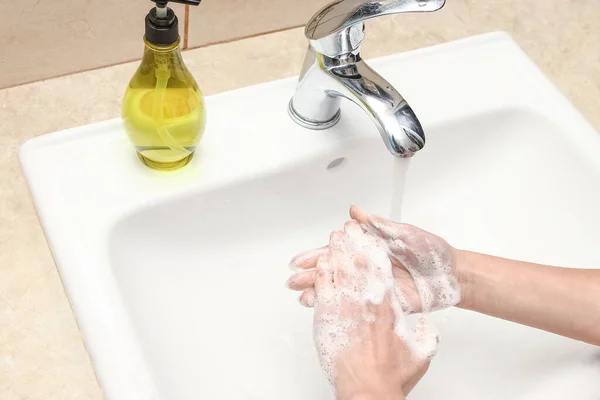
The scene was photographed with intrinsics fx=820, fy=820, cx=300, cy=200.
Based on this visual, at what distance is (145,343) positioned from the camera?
2.26 feet

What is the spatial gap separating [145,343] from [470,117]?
0.41 meters

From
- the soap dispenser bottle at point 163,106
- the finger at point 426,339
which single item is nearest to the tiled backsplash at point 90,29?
the soap dispenser bottle at point 163,106

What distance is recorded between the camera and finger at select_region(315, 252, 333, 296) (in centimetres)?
69

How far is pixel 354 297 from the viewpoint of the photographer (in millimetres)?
688

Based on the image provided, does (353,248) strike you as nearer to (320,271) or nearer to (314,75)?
(320,271)

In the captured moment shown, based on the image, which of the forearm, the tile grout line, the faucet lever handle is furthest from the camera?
the tile grout line

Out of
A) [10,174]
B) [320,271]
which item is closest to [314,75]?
[320,271]

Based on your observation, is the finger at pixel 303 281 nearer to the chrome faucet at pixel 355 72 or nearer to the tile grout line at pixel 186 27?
the chrome faucet at pixel 355 72

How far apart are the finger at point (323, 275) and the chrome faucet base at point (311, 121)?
160 mm

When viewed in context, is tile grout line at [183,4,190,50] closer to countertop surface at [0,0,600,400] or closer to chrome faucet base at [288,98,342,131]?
countertop surface at [0,0,600,400]

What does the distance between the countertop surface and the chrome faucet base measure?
2.9 inches

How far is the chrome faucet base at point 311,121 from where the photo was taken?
81 cm

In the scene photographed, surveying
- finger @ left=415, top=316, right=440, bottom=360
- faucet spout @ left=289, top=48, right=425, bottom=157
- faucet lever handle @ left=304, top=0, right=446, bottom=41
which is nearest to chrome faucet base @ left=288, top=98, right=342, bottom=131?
faucet spout @ left=289, top=48, right=425, bottom=157

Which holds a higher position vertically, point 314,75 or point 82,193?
point 314,75
